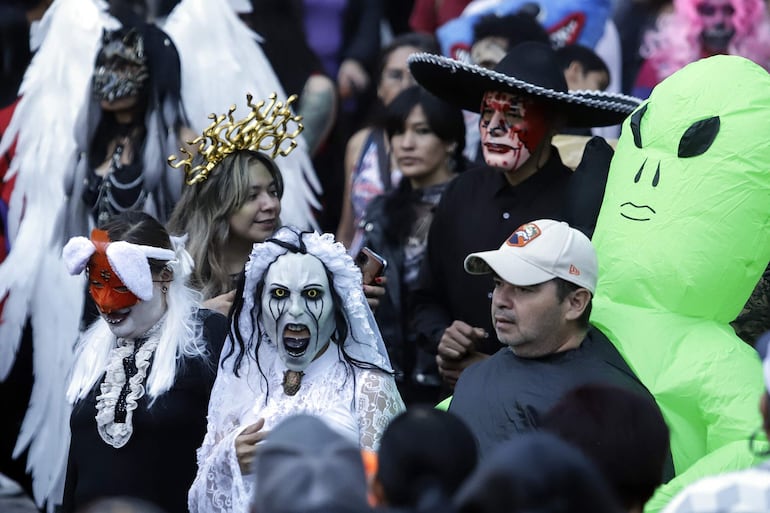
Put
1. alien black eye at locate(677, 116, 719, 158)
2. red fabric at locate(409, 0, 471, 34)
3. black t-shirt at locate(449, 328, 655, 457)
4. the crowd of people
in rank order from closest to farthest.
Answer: the crowd of people, black t-shirt at locate(449, 328, 655, 457), alien black eye at locate(677, 116, 719, 158), red fabric at locate(409, 0, 471, 34)

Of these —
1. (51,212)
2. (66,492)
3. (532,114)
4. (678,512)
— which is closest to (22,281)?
(51,212)

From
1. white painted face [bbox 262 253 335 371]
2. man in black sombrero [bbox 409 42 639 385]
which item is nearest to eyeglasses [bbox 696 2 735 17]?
man in black sombrero [bbox 409 42 639 385]

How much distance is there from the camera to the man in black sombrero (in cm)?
535

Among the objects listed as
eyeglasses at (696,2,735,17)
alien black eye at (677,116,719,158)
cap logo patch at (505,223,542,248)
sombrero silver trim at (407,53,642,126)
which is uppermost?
eyeglasses at (696,2,735,17)

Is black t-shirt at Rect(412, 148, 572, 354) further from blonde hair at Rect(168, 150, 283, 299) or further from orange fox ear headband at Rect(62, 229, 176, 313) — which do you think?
orange fox ear headband at Rect(62, 229, 176, 313)

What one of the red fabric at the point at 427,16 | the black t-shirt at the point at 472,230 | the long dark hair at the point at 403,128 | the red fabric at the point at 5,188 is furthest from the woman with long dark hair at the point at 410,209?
the red fabric at the point at 427,16

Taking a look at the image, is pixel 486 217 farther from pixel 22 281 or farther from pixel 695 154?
pixel 22 281

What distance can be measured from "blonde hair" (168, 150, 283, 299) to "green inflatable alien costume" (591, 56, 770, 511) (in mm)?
1476

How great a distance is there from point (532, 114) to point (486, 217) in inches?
16.3

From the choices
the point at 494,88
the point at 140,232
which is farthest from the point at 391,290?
the point at 140,232

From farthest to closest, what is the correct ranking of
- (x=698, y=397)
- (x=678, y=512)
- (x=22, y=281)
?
(x=22, y=281) < (x=698, y=397) < (x=678, y=512)

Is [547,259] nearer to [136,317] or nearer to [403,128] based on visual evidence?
[136,317]

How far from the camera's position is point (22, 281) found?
22.3ft

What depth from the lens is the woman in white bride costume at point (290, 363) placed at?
173 inches
